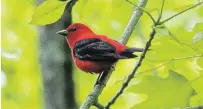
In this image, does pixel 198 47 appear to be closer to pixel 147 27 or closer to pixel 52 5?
pixel 52 5

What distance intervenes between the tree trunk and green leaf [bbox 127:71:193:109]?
0.81m

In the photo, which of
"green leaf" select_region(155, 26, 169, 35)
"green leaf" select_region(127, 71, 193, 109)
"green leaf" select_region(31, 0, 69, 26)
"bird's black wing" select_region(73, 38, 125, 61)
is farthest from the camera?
"bird's black wing" select_region(73, 38, 125, 61)

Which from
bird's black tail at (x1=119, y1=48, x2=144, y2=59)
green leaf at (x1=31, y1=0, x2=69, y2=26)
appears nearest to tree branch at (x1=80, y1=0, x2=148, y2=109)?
bird's black tail at (x1=119, y1=48, x2=144, y2=59)

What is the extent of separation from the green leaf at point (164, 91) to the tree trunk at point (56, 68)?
2.67 ft

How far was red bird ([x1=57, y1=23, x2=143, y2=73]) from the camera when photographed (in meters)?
1.89

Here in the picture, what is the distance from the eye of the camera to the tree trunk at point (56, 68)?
229 centimetres

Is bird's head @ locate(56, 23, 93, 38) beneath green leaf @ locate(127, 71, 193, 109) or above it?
beneath

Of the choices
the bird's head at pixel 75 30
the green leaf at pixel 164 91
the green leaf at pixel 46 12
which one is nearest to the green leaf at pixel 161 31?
the green leaf at pixel 46 12

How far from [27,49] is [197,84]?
322 centimetres

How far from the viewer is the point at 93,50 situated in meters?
2.13

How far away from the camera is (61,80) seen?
232 centimetres

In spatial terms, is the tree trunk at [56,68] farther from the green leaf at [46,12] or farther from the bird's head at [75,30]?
the green leaf at [46,12]

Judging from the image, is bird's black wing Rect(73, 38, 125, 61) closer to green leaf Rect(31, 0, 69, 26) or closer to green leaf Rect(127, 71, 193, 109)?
green leaf Rect(127, 71, 193, 109)

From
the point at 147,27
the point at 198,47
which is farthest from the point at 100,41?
the point at 147,27
